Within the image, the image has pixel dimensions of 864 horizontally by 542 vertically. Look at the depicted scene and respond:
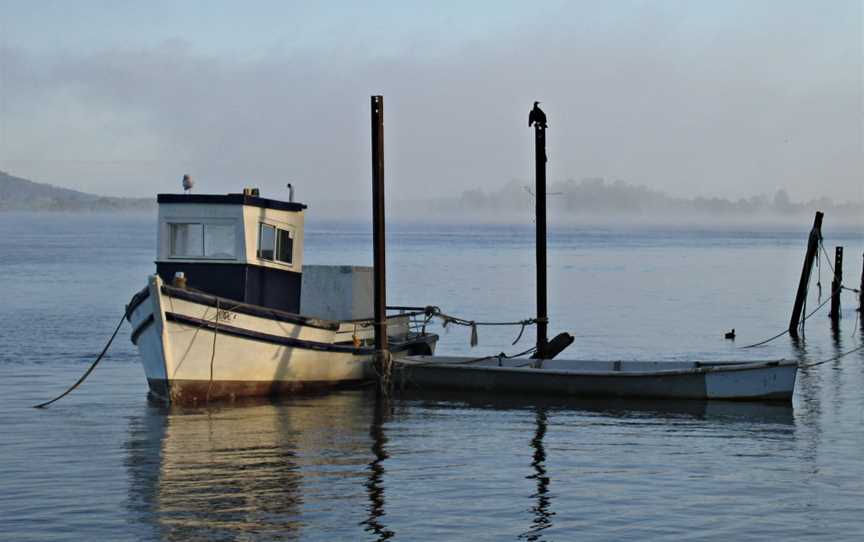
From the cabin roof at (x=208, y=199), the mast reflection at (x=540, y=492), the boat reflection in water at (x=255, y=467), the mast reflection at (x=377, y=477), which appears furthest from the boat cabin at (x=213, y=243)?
the mast reflection at (x=540, y=492)

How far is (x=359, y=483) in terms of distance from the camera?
Result: 17.6 m

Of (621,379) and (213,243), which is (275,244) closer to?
(213,243)

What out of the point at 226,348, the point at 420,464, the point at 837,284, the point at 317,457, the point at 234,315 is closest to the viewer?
the point at 420,464

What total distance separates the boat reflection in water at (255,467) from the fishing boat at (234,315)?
0.66 meters

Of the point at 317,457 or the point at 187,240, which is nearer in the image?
the point at 317,457

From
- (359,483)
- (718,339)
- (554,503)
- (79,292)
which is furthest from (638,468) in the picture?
(79,292)

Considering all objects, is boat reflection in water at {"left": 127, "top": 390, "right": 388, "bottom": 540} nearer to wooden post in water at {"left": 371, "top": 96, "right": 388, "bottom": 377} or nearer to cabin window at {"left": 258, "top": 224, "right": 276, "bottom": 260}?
wooden post in water at {"left": 371, "top": 96, "right": 388, "bottom": 377}

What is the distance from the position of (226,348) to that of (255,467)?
215 inches

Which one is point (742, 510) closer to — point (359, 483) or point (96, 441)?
point (359, 483)

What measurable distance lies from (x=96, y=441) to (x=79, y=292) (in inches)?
1557

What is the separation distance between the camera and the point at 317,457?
19484mm

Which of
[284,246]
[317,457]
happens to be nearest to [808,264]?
[284,246]

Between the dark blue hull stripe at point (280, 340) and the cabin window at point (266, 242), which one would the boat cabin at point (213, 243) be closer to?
the cabin window at point (266, 242)

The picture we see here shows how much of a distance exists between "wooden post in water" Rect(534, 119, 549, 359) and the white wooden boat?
2.33m
